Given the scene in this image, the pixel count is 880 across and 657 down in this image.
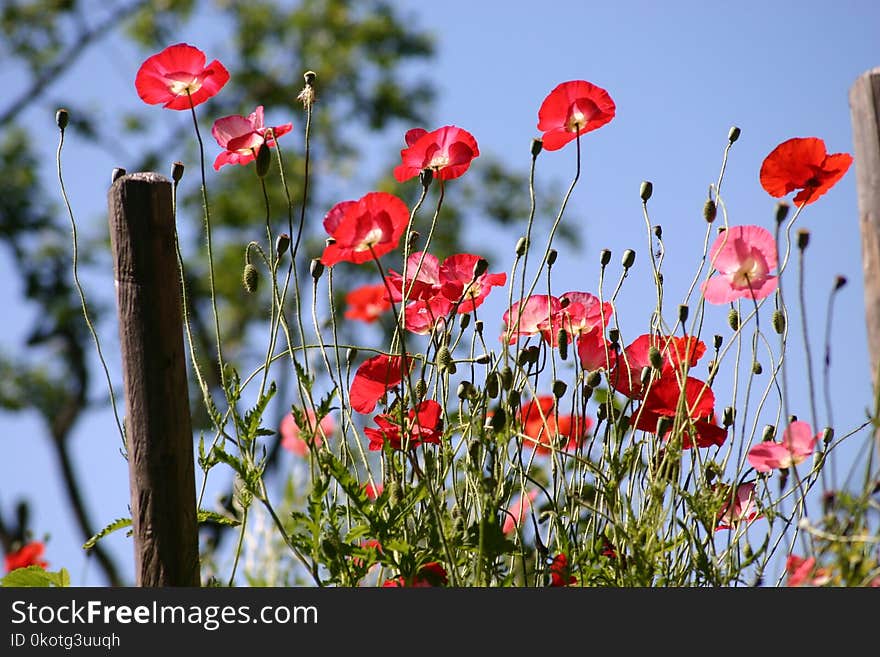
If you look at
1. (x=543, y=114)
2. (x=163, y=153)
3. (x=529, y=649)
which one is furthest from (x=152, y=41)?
(x=529, y=649)

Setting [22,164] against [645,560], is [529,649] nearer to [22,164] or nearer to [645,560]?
[645,560]

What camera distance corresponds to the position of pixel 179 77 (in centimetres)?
143

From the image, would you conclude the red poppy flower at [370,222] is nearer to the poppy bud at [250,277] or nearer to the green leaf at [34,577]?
the poppy bud at [250,277]

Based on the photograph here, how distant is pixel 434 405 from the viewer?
1393 mm

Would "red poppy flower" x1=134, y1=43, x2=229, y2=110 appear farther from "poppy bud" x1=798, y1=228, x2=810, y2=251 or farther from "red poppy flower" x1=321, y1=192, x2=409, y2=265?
"poppy bud" x1=798, y1=228, x2=810, y2=251

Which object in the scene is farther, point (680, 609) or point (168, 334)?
point (168, 334)

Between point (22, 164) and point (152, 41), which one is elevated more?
point (152, 41)

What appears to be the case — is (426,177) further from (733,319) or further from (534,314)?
(733,319)

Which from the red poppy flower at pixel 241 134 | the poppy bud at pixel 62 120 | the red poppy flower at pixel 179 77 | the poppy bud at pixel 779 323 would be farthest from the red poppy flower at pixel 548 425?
the poppy bud at pixel 62 120

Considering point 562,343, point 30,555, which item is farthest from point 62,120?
point 30,555

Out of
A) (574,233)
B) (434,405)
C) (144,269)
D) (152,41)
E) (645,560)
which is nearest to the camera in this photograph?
(645,560)

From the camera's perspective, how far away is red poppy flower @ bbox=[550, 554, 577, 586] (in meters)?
1.23

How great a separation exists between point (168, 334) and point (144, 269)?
0.08 metres

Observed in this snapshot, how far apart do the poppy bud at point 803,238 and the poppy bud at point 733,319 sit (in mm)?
222
